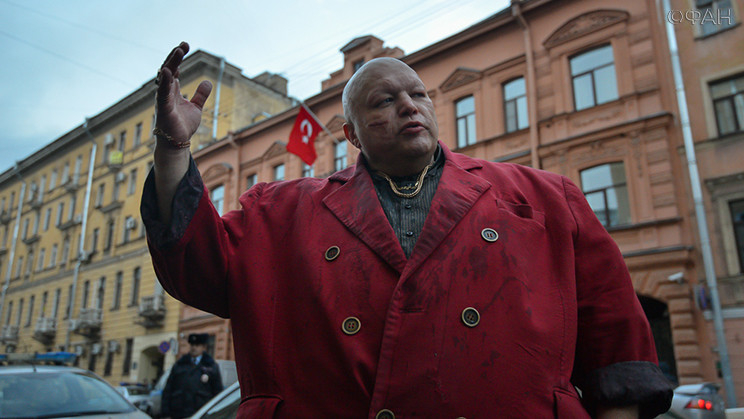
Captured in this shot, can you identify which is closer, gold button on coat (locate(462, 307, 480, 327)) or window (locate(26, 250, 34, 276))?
gold button on coat (locate(462, 307, 480, 327))

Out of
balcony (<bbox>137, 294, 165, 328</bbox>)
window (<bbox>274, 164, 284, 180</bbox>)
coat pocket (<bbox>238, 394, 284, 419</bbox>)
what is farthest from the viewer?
balcony (<bbox>137, 294, 165, 328</bbox>)

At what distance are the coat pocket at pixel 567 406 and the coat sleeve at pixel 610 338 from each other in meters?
0.09

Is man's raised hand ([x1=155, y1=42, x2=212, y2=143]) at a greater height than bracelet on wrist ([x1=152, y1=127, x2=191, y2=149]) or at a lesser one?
greater

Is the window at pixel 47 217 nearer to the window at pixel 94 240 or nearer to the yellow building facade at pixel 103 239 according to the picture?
the yellow building facade at pixel 103 239

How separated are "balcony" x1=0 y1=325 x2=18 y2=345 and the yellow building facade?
0.29 ft

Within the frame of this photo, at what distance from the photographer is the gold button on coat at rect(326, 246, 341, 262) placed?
5.68 feet

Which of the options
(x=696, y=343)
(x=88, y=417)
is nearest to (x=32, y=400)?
(x=88, y=417)

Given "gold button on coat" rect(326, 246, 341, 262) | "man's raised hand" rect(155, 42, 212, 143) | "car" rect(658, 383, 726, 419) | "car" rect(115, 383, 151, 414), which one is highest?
"man's raised hand" rect(155, 42, 212, 143)

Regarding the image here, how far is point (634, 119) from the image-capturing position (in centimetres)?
1360

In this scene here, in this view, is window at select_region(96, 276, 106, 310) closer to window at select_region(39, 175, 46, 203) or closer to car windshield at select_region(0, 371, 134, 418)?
window at select_region(39, 175, 46, 203)

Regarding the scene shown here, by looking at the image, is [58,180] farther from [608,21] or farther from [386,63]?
[386,63]

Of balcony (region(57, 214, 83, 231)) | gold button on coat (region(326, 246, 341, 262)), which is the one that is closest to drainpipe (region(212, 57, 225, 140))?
balcony (region(57, 214, 83, 231))

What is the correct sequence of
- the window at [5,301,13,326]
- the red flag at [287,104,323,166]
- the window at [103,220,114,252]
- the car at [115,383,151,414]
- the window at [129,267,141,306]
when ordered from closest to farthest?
the car at [115,383,151,414] → the red flag at [287,104,323,166] → the window at [129,267,141,306] → the window at [103,220,114,252] → the window at [5,301,13,326]

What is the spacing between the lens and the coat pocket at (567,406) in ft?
4.99
